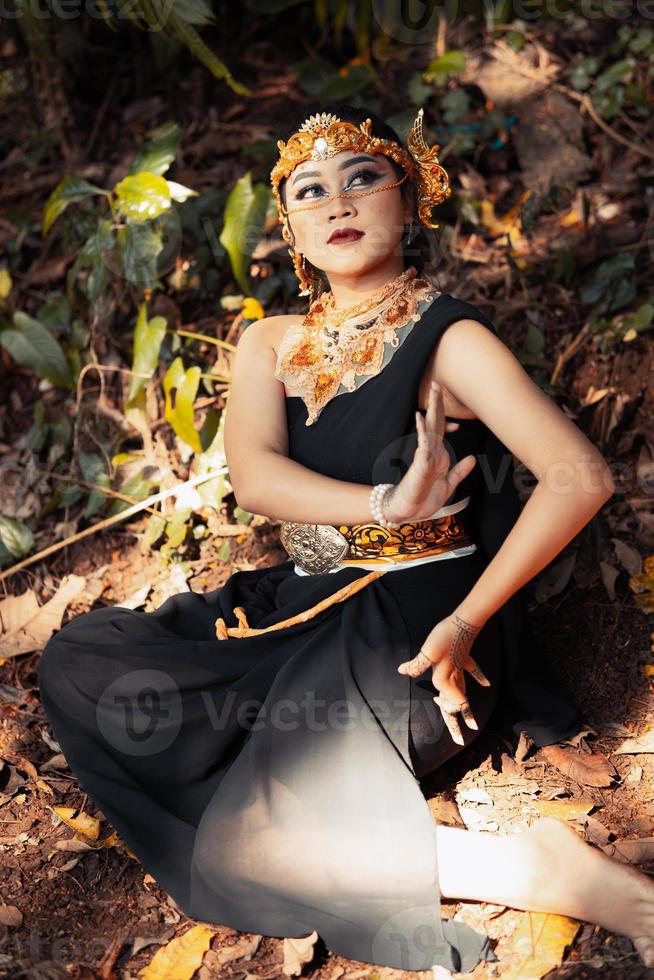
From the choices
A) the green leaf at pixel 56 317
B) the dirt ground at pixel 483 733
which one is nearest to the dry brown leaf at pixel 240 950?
the dirt ground at pixel 483 733

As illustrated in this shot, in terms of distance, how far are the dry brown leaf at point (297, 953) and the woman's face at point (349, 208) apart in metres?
1.39

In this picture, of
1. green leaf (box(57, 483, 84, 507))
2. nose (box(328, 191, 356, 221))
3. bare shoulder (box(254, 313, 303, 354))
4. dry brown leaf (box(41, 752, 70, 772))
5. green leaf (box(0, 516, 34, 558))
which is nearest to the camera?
nose (box(328, 191, 356, 221))

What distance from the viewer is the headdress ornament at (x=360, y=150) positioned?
238 centimetres

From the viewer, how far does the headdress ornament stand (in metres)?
2.38

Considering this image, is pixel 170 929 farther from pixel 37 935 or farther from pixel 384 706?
pixel 384 706

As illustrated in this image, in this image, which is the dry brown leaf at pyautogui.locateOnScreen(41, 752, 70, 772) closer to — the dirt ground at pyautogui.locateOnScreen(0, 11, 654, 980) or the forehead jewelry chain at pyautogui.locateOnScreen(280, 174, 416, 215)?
the dirt ground at pyautogui.locateOnScreen(0, 11, 654, 980)

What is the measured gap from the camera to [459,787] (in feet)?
8.13

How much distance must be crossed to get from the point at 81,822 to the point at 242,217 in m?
1.95

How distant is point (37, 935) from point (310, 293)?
5.15ft

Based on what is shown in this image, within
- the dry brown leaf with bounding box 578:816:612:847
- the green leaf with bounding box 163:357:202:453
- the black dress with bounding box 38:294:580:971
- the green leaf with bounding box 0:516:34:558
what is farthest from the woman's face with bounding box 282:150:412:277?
the green leaf with bounding box 0:516:34:558

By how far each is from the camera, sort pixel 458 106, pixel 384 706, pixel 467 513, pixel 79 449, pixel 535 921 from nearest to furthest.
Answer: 1. pixel 535 921
2. pixel 384 706
3. pixel 467 513
4. pixel 79 449
5. pixel 458 106

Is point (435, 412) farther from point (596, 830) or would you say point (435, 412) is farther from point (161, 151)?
point (161, 151)

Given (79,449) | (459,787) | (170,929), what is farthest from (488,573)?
(79,449)

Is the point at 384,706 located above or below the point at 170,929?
above
